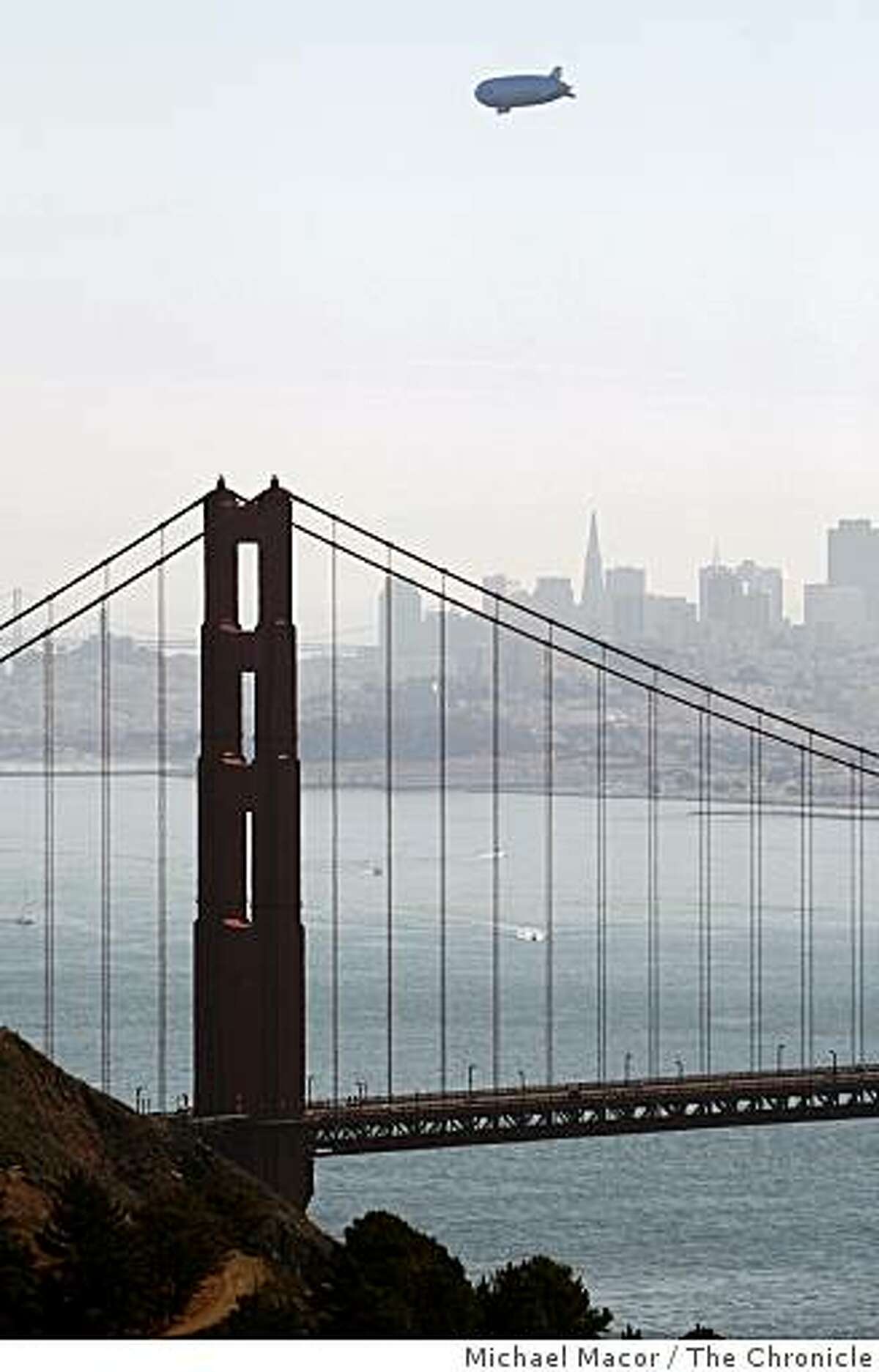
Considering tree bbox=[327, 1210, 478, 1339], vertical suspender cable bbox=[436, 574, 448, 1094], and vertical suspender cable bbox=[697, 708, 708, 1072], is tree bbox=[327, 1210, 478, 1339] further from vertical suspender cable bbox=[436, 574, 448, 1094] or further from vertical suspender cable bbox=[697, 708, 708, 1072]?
vertical suspender cable bbox=[697, 708, 708, 1072]

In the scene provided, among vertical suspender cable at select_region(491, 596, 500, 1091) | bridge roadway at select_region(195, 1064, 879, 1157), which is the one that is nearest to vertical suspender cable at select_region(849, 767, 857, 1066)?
bridge roadway at select_region(195, 1064, 879, 1157)

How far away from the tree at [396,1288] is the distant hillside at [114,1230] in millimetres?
225

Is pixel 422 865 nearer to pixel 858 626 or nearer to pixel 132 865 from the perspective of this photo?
pixel 132 865

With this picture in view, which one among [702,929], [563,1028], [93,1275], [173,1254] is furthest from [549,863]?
[93,1275]

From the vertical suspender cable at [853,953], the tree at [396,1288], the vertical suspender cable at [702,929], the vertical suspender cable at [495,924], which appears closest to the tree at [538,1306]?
the tree at [396,1288]

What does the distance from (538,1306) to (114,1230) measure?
2179 mm

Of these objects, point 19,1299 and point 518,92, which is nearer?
point 19,1299

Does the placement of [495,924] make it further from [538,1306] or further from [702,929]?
[538,1306]

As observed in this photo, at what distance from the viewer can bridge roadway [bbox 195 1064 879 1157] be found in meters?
31.0

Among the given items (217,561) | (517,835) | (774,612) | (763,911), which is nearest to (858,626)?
(774,612)

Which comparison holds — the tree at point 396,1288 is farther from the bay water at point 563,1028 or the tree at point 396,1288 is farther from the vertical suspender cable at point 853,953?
the vertical suspender cable at point 853,953

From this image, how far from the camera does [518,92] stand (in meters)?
43.1

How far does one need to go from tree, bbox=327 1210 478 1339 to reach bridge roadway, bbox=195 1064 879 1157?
43.0 ft

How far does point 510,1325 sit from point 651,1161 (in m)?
30.9
